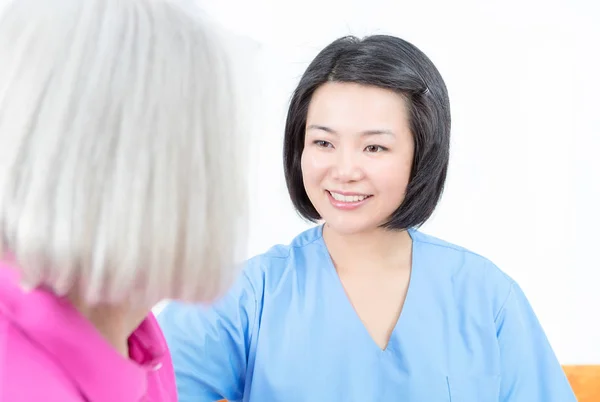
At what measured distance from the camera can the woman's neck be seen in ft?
3.75

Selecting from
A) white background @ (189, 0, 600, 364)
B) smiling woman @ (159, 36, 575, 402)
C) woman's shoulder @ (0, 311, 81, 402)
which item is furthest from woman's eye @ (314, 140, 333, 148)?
woman's shoulder @ (0, 311, 81, 402)

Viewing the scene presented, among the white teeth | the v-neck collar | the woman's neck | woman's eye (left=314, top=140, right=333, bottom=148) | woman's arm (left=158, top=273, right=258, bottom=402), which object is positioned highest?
woman's eye (left=314, top=140, right=333, bottom=148)

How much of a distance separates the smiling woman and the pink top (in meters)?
0.51

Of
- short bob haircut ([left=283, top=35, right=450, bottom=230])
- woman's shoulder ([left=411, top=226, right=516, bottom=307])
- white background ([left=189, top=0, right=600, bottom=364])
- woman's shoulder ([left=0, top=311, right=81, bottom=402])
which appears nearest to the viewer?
woman's shoulder ([left=0, top=311, right=81, bottom=402])

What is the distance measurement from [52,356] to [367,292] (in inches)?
26.2

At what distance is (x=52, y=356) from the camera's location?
1.79 feet

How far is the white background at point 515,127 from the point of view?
1606mm

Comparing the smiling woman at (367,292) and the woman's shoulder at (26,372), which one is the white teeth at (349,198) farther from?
the woman's shoulder at (26,372)

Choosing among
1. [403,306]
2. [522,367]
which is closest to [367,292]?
[403,306]

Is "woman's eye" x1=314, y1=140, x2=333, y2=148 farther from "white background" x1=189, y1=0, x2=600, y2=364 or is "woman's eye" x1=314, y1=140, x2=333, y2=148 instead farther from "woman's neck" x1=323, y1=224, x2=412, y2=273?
"white background" x1=189, y1=0, x2=600, y2=364

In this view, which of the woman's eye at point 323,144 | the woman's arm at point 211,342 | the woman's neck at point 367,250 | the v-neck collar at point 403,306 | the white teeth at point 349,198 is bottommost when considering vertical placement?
the woman's arm at point 211,342

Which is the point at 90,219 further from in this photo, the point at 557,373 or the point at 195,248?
the point at 557,373

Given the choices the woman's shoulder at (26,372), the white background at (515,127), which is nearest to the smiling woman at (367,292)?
the white background at (515,127)

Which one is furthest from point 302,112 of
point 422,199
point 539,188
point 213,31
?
point 539,188
